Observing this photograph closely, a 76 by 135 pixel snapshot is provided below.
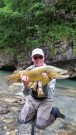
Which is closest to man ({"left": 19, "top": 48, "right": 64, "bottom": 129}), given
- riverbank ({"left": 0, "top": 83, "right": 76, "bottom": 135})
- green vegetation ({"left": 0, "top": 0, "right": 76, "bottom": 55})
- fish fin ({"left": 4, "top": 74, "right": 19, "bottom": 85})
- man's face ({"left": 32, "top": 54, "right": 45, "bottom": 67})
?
man's face ({"left": 32, "top": 54, "right": 45, "bottom": 67})

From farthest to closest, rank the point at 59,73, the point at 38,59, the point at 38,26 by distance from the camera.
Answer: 1. the point at 38,26
2. the point at 38,59
3. the point at 59,73

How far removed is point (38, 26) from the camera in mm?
20406

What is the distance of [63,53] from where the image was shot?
60.2 feet

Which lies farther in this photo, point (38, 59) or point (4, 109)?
point (4, 109)

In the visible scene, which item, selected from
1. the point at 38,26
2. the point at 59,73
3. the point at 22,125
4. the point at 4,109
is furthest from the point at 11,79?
→ the point at 38,26

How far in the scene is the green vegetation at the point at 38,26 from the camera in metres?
19.2

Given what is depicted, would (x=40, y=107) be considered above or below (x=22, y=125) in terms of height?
above

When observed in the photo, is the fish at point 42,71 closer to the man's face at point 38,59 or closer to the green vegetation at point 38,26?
the man's face at point 38,59

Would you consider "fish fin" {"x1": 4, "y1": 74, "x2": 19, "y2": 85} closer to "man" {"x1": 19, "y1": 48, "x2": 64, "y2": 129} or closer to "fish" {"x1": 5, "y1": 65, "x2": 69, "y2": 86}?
"fish" {"x1": 5, "y1": 65, "x2": 69, "y2": 86}

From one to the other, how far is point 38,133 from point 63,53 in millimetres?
13164

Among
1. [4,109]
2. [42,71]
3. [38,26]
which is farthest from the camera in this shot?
[38,26]

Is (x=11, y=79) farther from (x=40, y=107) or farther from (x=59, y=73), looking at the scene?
(x=40, y=107)

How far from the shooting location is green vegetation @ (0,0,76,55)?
63.1 ft

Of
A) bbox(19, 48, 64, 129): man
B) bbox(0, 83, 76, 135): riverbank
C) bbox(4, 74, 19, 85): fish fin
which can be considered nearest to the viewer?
bbox(4, 74, 19, 85): fish fin
